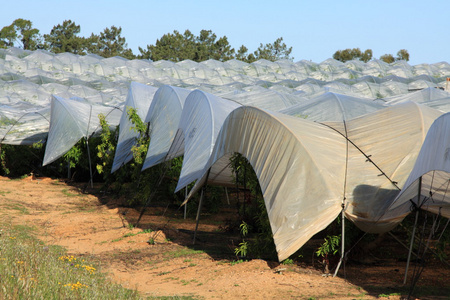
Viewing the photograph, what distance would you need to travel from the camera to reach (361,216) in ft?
29.0

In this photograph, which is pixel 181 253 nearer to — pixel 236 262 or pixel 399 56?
pixel 236 262

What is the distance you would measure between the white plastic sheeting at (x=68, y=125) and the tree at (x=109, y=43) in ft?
152

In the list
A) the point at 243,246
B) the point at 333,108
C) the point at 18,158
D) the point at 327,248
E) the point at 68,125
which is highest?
the point at 333,108

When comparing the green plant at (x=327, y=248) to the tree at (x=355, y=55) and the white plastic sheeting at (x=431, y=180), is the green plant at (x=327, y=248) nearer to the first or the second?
the white plastic sheeting at (x=431, y=180)

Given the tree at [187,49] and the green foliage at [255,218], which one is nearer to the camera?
the green foliage at [255,218]

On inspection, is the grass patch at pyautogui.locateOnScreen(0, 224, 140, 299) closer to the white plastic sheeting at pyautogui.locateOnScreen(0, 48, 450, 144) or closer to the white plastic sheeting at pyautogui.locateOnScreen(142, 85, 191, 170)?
the white plastic sheeting at pyautogui.locateOnScreen(142, 85, 191, 170)

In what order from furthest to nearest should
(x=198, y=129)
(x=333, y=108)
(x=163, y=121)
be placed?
(x=163, y=121) → (x=333, y=108) → (x=198, y=129)

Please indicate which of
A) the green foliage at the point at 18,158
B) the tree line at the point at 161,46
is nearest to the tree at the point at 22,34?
the tree line at the point at 161,46

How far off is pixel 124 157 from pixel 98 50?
53.7 m

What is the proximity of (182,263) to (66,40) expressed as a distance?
58.4m

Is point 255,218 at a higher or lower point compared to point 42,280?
lower

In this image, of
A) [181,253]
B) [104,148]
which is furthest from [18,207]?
[181,253]

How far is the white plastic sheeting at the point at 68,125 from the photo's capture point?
2102cm

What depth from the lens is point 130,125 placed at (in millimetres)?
17500
